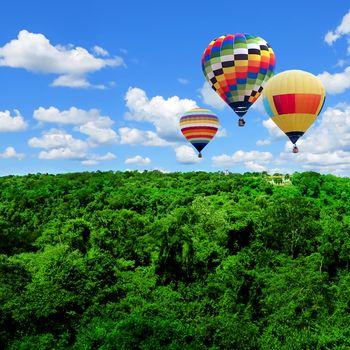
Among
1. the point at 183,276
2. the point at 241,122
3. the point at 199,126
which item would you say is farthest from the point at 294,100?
the point at 199,126

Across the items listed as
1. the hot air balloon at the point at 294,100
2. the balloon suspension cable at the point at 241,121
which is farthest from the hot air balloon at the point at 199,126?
the hot air balloon at the point at 294,100

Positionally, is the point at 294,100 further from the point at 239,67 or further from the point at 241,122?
the point at 241,122

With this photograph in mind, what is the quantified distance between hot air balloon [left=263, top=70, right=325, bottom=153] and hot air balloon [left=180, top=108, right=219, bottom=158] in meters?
25.1

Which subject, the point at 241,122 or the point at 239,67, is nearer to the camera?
the point at 239,67

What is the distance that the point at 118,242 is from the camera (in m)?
55.5

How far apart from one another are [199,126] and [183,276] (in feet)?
146

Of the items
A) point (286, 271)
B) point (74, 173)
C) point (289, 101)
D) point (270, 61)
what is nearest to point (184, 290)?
point (286, 271)

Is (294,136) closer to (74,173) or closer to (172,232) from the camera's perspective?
(172,232)

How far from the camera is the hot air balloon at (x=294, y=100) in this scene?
204 feet

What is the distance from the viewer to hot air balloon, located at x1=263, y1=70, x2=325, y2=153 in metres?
62.3

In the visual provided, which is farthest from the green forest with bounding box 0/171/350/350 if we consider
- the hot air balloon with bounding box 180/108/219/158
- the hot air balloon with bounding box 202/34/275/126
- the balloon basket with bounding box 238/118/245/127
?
the hot air balloon with bounding box 202/34/275/126

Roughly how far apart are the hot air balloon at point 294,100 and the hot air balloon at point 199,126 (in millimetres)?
25071

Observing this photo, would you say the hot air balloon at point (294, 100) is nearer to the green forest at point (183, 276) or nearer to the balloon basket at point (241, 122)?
the balloon basket at point (241, 122)

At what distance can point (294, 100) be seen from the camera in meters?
62.5
